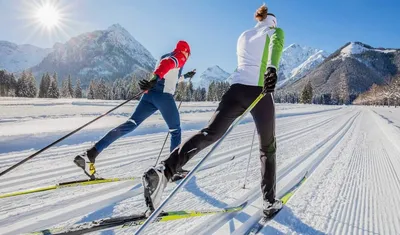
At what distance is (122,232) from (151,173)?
0.62m

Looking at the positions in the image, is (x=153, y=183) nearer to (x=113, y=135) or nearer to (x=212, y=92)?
(x=113, y=135)

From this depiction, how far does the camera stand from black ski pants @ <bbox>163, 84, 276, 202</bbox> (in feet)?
7.97

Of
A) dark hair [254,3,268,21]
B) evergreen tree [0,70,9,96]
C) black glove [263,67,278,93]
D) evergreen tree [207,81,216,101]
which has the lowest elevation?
black glove [263,67,278,93]

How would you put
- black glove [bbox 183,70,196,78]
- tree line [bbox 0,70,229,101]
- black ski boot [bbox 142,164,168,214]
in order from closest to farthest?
black ski boot [bbox 142,164,168,214], black glove [bbox 183,70,196,78], tree line [bbox 0,70,229,101]

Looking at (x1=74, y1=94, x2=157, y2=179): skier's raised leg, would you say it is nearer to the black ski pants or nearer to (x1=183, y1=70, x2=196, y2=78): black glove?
(x1=183, y1=70, x2=196, y2=78): black glove

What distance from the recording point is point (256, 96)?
266 cm

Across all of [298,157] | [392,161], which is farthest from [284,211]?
[392,161]

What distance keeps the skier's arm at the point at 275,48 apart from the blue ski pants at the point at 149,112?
1.65 metres

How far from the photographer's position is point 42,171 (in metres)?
4.39

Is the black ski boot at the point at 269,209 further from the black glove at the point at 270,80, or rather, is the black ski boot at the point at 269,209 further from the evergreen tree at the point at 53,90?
the evergreen tree at the point at 53,90

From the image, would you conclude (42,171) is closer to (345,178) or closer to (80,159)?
(80,159)

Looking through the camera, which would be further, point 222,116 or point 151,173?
point 222,116

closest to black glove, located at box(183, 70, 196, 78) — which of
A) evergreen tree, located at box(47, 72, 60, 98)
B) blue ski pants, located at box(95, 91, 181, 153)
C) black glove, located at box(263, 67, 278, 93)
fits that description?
blue ski pants, located at box(95, 91, 181, 153)

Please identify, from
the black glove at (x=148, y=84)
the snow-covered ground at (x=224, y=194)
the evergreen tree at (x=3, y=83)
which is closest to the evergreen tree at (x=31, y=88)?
the evergreen tree at (x=3, y=83)
